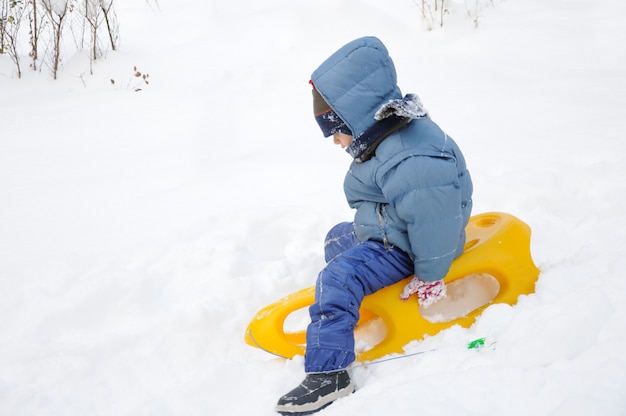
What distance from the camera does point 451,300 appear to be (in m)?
1.99

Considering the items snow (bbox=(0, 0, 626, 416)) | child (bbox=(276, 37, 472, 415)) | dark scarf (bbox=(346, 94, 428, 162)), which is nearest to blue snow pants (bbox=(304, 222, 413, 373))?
child (bbox=(276, 37, 472, 415))

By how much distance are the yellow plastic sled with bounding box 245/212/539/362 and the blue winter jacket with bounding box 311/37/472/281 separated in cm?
17

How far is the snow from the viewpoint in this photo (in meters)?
1.56

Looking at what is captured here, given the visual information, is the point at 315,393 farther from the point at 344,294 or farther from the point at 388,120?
the point at 388,120

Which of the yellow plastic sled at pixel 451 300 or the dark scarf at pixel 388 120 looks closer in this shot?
the dark scarf at pixel 388 120

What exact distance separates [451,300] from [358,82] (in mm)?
846

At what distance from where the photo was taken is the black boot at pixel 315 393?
1.66 m

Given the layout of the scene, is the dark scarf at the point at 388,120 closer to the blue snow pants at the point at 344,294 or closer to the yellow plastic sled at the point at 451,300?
the blue snow pants at the point at 344,294

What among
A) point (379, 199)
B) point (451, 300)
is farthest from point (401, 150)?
point (451, 300)

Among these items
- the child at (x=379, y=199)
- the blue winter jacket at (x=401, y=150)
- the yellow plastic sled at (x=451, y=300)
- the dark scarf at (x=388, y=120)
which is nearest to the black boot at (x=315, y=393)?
the child at (x=379, y=199)

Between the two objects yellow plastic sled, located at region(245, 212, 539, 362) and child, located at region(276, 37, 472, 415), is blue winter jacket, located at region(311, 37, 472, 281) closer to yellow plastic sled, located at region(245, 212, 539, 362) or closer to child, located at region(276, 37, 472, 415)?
child, located at region(276, 37, 472, 415)

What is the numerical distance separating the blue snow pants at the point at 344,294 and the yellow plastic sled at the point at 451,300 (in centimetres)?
10

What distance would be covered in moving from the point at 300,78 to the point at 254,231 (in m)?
2.55

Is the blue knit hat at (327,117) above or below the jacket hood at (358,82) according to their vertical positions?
below
